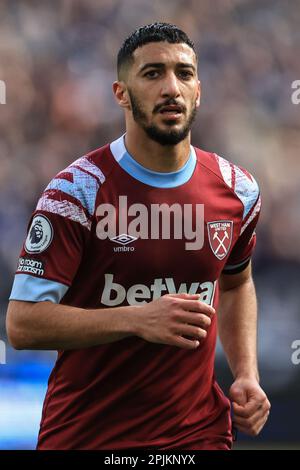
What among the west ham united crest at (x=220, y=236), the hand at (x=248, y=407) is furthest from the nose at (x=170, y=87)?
the hand at (x=248, y=407)

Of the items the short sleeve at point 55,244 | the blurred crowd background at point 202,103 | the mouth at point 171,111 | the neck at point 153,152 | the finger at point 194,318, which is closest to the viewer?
the finger at point 194,318

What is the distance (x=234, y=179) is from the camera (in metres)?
3.65

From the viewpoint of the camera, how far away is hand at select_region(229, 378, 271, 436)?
3.36 meters

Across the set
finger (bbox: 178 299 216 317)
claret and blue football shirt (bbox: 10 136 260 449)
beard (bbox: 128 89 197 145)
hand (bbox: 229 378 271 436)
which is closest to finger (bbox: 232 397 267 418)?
hand (bbox: 229 378 271 436)

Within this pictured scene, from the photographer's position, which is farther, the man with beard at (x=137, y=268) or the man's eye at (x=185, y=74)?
the man's eye at (x=185, y=74)

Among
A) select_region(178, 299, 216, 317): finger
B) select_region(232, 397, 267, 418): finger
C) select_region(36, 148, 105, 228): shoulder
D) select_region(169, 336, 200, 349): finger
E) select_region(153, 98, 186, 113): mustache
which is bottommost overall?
select_region(232, 397, 267, 418): finger

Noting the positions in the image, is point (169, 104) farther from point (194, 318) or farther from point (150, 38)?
point (194, 318)

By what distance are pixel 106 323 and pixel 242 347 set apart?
35.2 inches

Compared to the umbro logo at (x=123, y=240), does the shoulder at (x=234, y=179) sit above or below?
above

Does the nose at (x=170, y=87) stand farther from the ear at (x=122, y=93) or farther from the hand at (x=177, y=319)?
the hand at (x=177, y=319)

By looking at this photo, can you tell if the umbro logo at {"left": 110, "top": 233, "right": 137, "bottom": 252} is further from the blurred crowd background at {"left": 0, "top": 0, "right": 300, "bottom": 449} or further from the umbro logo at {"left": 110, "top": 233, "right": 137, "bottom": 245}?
the blurred crowd background at {"left": 0, "top": 0, "right": 300, "bottom": 449}

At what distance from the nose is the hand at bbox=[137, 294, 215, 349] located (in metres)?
0.80

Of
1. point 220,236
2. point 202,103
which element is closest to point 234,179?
point 220,236

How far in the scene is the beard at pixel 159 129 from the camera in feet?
10.9
